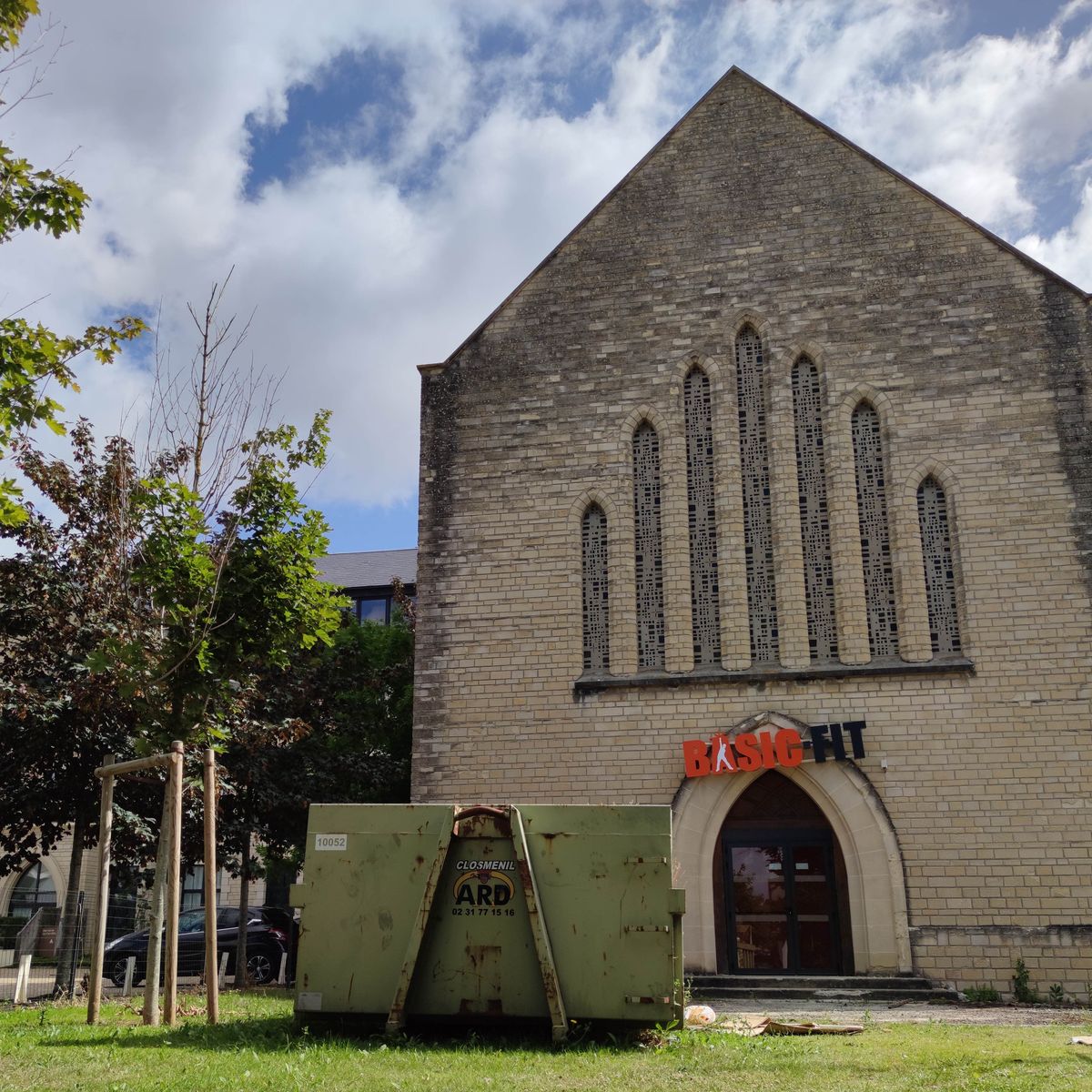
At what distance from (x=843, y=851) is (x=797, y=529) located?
460 centimetres

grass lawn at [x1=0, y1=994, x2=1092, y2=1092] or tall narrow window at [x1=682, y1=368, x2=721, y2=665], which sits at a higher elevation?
tall narrow window at [x1=682, y1=368, x2=721, y2=665]

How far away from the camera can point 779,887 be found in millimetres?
16078

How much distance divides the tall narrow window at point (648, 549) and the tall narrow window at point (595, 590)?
1.63 feet

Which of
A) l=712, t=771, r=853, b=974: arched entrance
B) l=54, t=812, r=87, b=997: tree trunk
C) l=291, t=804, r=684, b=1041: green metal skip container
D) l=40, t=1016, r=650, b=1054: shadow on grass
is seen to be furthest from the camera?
l=712, t=771, r=853, b=974: arched entrance

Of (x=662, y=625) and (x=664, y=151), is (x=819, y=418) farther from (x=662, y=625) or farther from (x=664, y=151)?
(x=664, y=151)

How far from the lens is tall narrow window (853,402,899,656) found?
1655 cm

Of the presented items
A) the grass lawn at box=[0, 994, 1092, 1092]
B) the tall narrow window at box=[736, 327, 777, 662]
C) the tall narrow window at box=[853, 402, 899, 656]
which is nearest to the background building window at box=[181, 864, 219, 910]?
the tall narrow window at box=[736, 327, 777, 662]

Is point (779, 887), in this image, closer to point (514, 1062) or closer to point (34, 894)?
point (514, 1062)

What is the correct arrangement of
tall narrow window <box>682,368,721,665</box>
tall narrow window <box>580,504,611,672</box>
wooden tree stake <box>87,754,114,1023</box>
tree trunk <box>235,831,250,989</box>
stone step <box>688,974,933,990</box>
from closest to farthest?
wooden tree stake <box>87,754,114,1023</box> → stone step <box>688,974,933,990</box> → tall narrow window <box>682,368,721,665</box> → tall narrow window <box>580,504,611,672</box> → tree trunk <box>235,831,250,989</box>

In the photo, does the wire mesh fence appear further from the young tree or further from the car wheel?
the young tree

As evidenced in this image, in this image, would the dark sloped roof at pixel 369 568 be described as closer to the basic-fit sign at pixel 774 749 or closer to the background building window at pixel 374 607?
the background building window at pixel 374 607

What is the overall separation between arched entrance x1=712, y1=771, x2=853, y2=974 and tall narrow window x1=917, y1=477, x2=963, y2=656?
294 cm

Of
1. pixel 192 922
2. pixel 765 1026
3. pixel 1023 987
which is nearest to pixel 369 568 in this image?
pixel 192 922

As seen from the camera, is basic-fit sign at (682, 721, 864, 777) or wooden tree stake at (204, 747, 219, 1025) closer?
wooden tree stake at (204, 747, 219, 1025)
